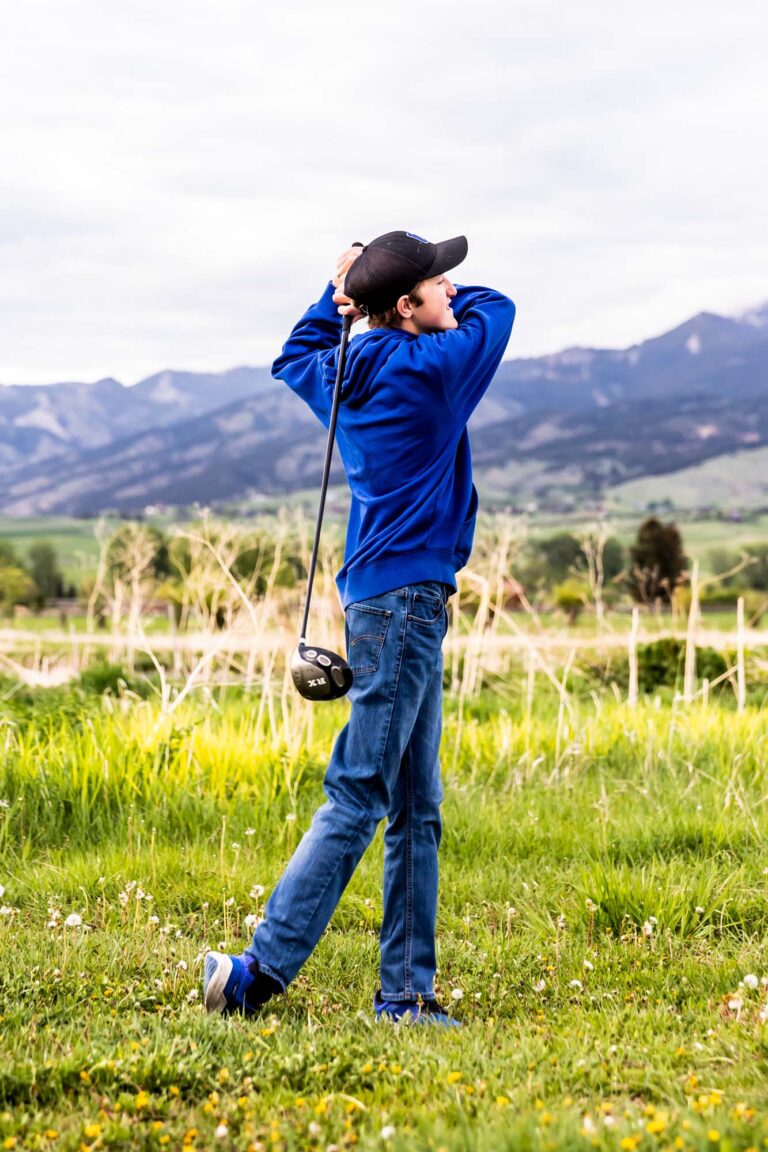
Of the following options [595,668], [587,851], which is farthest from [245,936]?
[595,668]

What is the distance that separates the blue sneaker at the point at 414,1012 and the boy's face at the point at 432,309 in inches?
77.7

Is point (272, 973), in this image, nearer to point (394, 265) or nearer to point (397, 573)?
point (397, 573)

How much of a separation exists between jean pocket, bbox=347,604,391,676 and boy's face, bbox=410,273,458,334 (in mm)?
839

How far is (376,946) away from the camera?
3883mm

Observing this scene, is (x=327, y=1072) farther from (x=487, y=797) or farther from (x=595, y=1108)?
(x=487, y=797)

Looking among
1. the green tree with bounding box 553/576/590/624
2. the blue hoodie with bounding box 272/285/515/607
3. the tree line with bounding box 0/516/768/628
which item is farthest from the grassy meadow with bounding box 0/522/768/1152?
the green tree with bounding box 553/576/590/624

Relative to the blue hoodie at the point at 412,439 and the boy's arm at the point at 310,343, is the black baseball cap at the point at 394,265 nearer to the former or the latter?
the blue hoodie at the point at 412,439

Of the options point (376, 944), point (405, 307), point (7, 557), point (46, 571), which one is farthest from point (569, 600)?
point (46, 571)

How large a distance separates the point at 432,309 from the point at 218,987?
2.01 m

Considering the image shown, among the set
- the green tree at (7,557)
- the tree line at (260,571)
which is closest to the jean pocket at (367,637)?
the tree line at (260,571)

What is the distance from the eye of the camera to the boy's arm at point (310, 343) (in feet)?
11.5

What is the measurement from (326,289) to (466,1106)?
7.88ft

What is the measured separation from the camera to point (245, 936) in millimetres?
3953

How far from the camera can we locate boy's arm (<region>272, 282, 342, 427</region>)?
3520 mm
